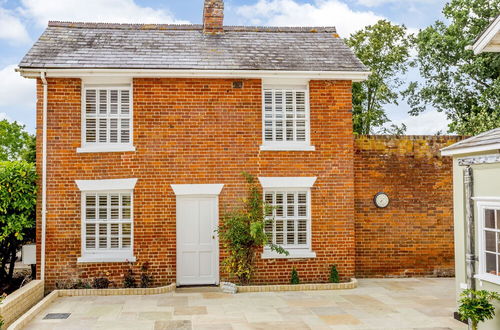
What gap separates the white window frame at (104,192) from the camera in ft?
41.8

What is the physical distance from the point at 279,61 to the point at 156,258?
19.3 feet

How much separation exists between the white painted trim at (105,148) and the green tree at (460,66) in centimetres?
1535

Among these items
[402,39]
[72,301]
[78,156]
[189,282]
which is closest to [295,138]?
[189,282]

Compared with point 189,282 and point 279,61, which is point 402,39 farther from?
point 189,282

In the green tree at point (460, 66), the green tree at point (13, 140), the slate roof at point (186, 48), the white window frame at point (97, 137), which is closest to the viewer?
the white window frame at point (97, 137)

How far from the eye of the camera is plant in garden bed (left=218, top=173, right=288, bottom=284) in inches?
496

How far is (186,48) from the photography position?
46.2ft

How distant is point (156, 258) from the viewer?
12883 millimetres

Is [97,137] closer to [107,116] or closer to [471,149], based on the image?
[107,116]

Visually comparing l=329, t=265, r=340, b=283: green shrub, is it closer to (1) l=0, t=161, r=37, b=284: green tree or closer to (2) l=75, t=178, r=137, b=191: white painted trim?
(2) l=75, t=178, r=137, b=191: white painted trim

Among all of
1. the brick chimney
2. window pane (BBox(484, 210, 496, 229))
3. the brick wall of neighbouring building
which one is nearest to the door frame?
the brick wall of neighbouring building

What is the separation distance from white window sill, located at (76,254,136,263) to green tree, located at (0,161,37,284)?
151 cm

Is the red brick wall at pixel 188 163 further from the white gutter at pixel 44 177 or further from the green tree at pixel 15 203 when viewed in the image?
the green tree at pixel 15 203

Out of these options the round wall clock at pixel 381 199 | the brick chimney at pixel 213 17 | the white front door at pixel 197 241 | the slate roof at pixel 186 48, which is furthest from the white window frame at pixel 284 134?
the brick chimney at pixel 213 17
